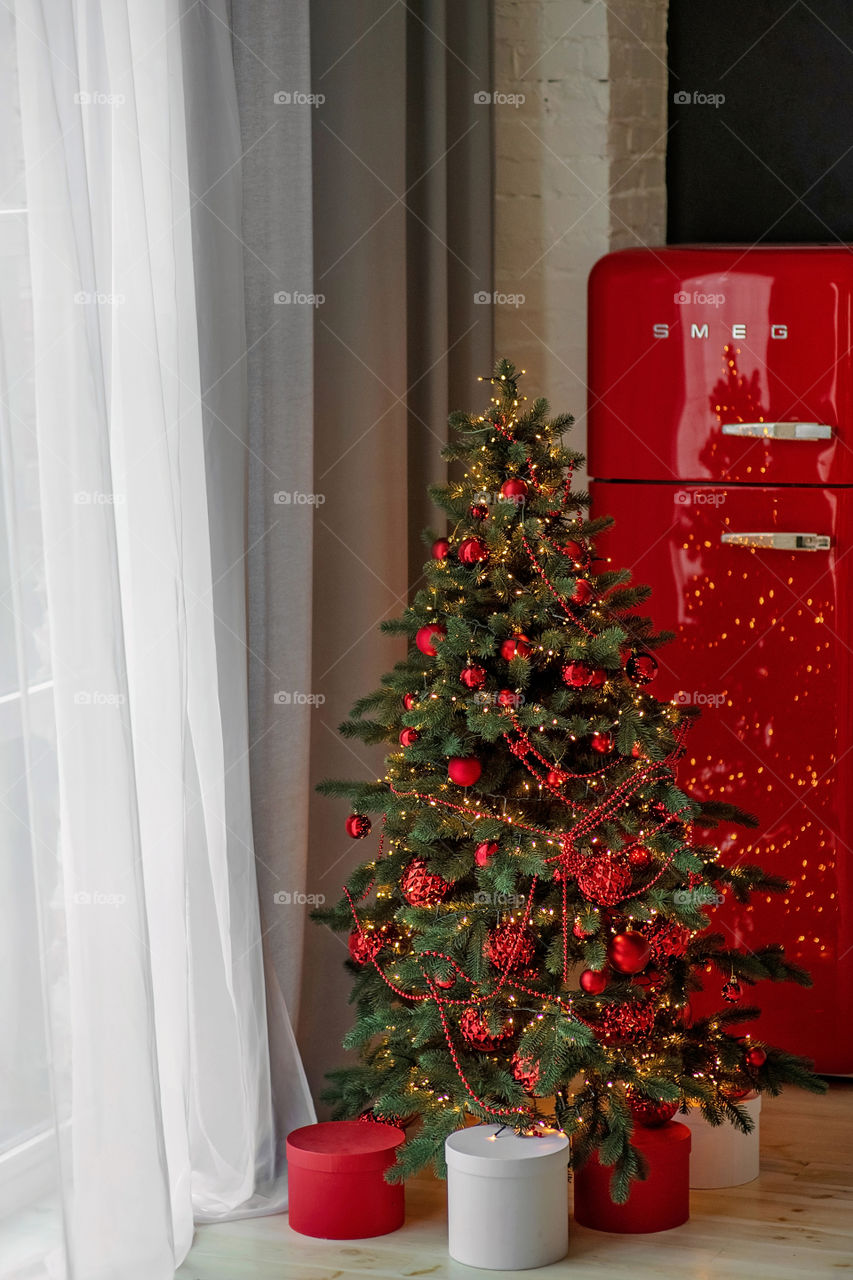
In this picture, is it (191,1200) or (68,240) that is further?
(191,1200)

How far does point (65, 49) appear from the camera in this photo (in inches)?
79.6

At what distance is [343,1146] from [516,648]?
A: 0.86 meters

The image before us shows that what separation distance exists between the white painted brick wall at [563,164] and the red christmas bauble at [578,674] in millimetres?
1272

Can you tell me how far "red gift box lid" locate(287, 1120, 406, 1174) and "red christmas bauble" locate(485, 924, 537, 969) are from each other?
1.17 feet

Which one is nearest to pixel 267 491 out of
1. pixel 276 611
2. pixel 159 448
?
pixel 276 611

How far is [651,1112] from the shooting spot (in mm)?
2467

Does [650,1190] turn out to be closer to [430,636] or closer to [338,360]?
[430,636]

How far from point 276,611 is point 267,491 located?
0.22 metres

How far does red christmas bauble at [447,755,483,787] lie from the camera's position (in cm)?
237

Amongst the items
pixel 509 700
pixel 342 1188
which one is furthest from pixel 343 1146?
pixel 509 700

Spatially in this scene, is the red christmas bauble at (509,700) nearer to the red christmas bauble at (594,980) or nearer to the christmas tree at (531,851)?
the christmas tree at (531,851)

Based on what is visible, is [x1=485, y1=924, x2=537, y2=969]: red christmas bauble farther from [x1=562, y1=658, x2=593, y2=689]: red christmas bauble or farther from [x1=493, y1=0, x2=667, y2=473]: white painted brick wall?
[x1=493, y1=0, x2=667, y2=473]: white painted brick wall

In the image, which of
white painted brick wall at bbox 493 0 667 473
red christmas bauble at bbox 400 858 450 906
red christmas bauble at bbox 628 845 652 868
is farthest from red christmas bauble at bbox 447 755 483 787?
white painted brick wall at bbox 493 0 667 473

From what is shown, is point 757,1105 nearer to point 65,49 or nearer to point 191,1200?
point 191,1200
